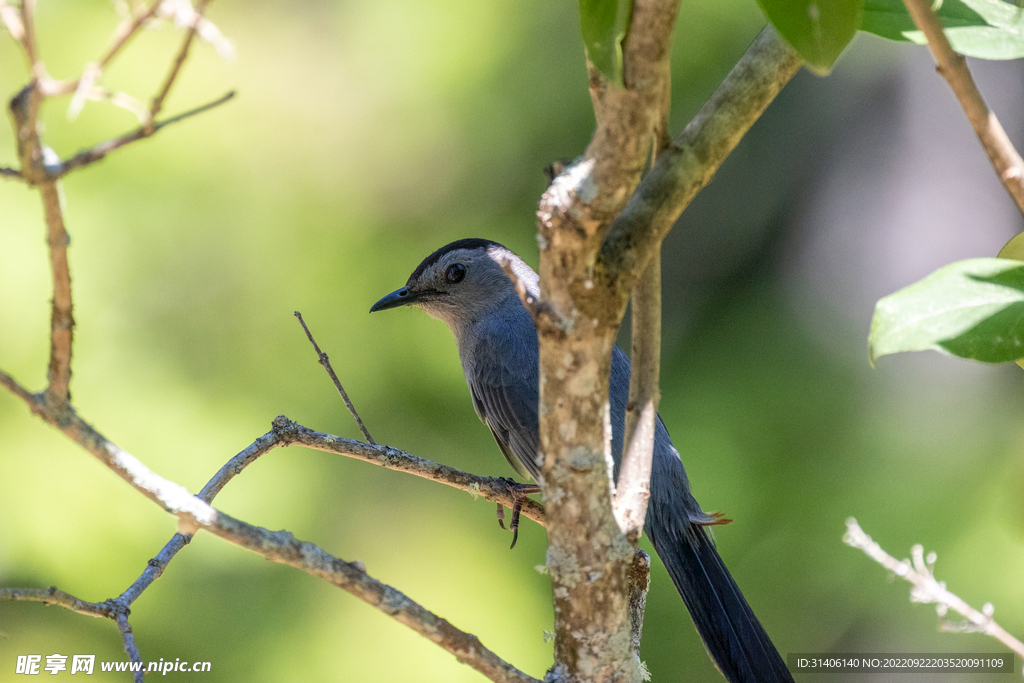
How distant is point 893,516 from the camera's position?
288 cm

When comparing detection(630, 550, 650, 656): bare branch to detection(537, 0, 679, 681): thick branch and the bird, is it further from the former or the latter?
the bird

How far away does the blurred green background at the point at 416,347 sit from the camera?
8.95 feet

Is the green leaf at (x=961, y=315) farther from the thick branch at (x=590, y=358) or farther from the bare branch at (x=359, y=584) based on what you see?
the bare branch at (x=359, y=584)

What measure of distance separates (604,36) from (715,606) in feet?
4.26

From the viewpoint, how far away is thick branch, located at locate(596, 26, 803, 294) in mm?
857

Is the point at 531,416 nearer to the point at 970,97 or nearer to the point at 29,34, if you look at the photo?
the point at 970,97

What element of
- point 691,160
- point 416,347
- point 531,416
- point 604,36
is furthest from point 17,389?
point 416,347

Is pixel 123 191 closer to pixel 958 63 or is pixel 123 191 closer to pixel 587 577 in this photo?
pixel 587 577

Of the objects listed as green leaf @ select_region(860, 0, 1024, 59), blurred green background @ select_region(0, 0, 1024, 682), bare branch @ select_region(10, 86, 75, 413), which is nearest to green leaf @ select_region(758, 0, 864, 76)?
green leaf @ select_region(860, 0, 1024, 59)

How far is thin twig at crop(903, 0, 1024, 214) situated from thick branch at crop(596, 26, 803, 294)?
19cm

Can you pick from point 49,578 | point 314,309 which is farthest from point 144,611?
point 314,309

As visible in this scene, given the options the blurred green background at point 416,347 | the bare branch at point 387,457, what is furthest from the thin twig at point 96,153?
the blurred green background at point 416,347

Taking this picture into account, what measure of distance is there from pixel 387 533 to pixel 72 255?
1.50 meters

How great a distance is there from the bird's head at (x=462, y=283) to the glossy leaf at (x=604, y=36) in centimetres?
163
